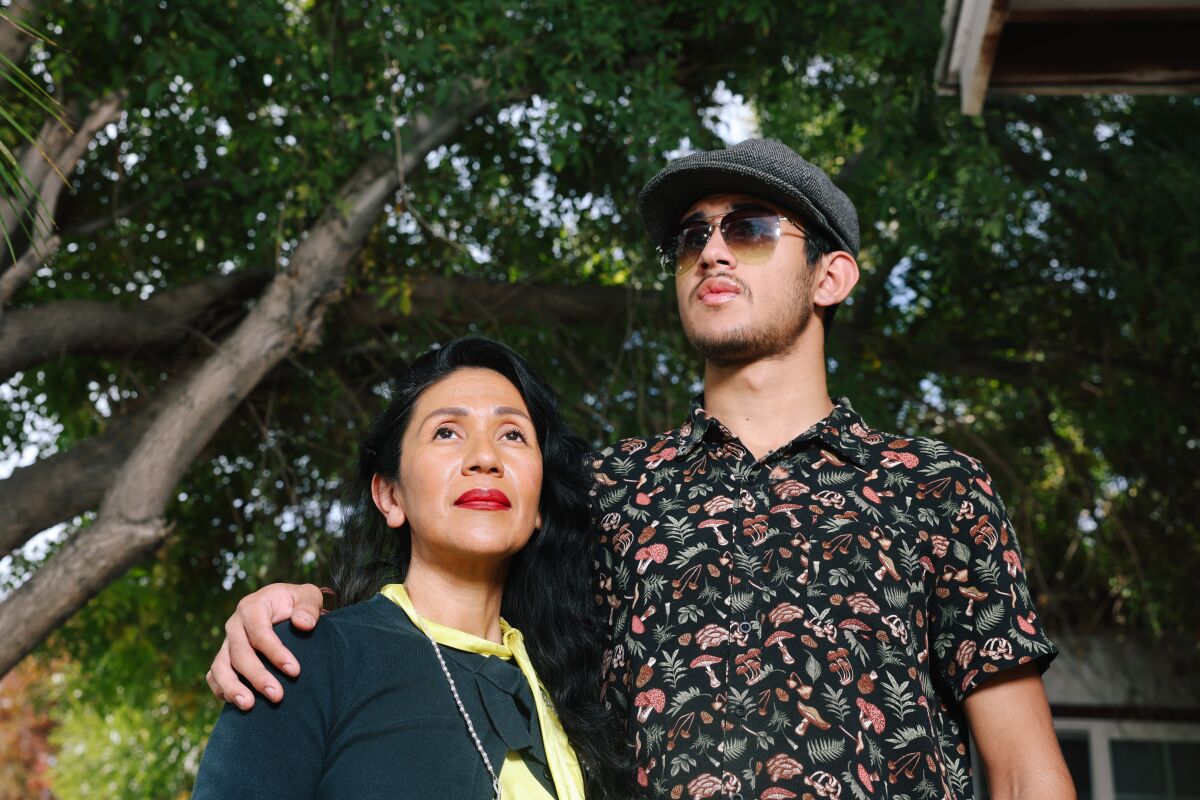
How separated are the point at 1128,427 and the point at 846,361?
70.0 inches

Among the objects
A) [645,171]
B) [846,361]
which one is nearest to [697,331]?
[645,171]

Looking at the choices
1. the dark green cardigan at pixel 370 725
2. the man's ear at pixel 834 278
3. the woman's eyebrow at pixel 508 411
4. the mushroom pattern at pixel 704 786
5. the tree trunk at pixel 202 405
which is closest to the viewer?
the dark green cardigan at pixel 370 725

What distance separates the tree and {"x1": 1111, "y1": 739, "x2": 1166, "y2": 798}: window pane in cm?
120

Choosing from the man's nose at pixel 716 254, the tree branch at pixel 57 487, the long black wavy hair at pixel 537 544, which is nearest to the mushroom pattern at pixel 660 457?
the long black wavy hair at pixel 537 544

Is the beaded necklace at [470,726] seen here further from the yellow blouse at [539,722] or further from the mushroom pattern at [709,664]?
the mushroom pattern at [709,664]

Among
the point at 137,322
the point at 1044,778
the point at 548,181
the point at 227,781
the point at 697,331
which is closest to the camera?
the point at 227,781

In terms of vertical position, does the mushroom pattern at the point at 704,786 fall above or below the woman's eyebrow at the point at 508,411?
below

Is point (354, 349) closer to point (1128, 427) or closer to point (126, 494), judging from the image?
point (126, 494)

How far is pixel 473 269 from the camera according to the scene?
6.54 m

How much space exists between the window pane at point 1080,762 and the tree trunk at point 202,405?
5.78 m

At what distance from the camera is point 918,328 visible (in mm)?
7156

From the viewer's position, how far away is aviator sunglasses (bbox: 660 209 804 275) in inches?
99.1

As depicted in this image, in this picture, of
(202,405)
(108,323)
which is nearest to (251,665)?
(202,405)

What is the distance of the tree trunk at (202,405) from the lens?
4.64m
